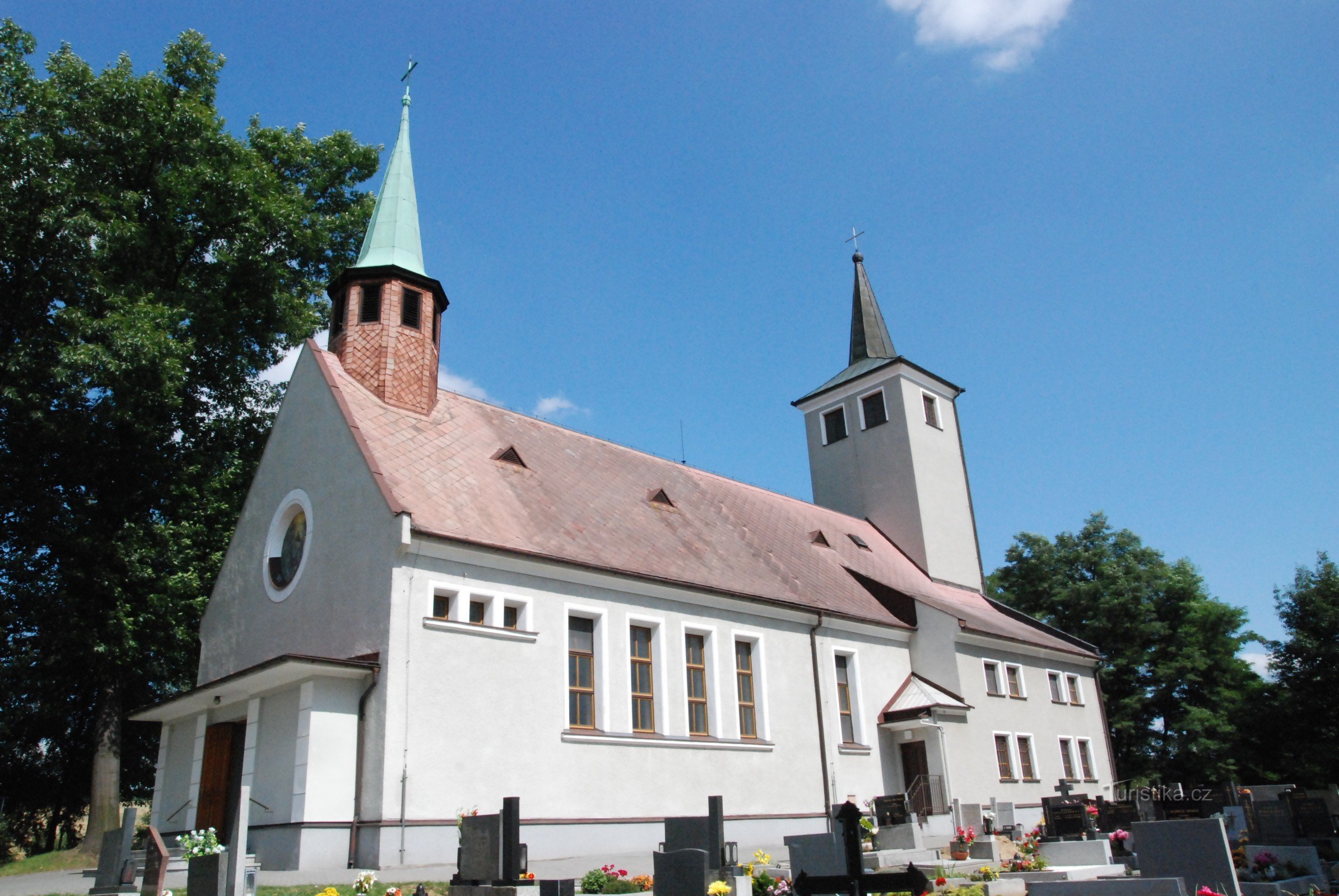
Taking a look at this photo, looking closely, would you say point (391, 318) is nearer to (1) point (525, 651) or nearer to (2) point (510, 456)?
(2) point (510, 456)

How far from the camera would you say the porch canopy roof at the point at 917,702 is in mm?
23188

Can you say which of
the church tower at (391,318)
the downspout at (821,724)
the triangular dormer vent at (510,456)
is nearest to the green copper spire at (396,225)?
the church tower at (391,318)

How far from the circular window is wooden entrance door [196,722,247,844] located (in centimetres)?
257

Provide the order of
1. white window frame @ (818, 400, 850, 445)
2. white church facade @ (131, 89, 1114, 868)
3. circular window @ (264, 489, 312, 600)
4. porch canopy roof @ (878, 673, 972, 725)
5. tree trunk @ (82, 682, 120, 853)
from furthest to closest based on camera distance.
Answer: white window frame @ (818, 400, 850, 445)
porch canopy roof @ (878, 673, 972, 725)
tree trunk @ (82, 682, 120, 853)
circular window @ (264, 489, 312, 600)
white church facade @ (131, 89, 1114, 868)

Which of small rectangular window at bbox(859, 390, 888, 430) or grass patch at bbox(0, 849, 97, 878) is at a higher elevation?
small rectangular window at bbox(859, 390, 888, 430)

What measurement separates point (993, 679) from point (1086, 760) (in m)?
5.75

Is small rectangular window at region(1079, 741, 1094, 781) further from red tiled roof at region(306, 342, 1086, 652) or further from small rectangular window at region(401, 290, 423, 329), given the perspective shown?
small rectangular window at region(401, 290, 423, 329)

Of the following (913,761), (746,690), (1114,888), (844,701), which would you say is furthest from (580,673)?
(1114,888)

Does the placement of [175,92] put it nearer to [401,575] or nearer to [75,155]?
[75,155]

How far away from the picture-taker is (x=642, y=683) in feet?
61.4

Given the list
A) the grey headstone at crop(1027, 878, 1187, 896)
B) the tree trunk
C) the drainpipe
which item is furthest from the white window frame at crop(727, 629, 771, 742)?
the grey headstone at crop(1027, 878, 1187, 896)

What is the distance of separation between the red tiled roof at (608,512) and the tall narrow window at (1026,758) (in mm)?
2939

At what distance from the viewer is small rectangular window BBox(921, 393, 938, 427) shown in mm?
33312

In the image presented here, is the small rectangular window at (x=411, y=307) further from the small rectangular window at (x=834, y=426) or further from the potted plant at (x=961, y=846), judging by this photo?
the small rectangular window at (x=834, y=426)
